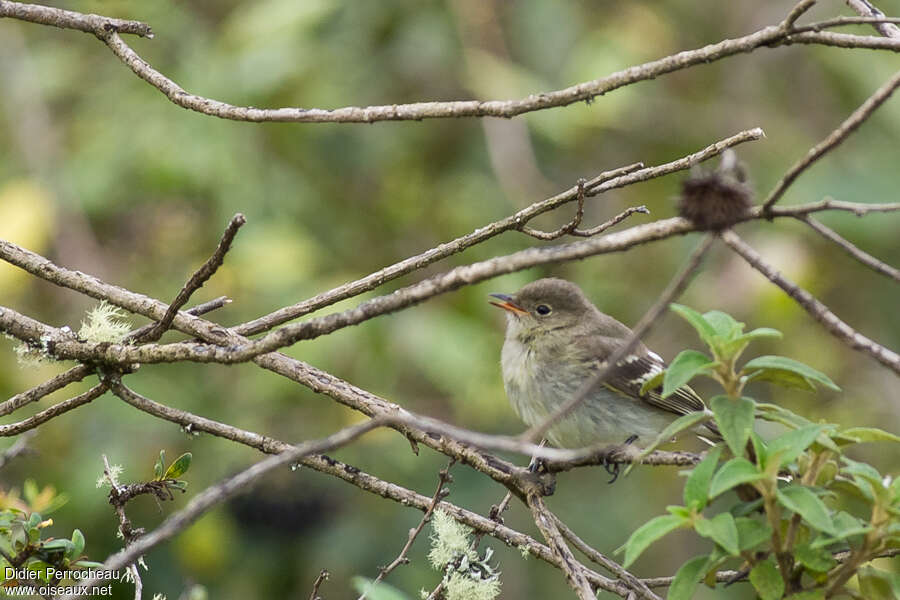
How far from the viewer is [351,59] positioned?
6.51 metres

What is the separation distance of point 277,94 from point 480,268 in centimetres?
460

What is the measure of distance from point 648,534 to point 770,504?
251mm

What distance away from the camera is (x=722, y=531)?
1862 millimetres

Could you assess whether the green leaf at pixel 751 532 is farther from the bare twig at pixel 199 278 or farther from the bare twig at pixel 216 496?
the bare twig at pixel 199 278

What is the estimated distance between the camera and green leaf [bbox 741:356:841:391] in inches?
78.1

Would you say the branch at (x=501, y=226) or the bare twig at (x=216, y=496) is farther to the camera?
the branch at (x=501, y=226)

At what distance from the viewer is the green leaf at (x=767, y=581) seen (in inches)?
76.6

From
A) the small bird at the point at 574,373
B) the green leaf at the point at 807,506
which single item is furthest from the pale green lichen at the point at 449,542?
the small bird at the point at 574,373

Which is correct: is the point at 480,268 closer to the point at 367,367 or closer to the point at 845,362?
the point at 367,367

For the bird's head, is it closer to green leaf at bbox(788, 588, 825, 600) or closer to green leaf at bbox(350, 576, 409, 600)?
green leaf at bbox(788, 588, 825, 600)

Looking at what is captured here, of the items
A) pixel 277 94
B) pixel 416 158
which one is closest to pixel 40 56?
pixel 277 94

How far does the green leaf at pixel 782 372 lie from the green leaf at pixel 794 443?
0.09m

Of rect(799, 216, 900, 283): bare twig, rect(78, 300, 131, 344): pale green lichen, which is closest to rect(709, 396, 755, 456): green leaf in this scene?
rect(799, 216, 900, 283): bare twig

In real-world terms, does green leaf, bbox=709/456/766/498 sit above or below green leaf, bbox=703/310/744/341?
below
